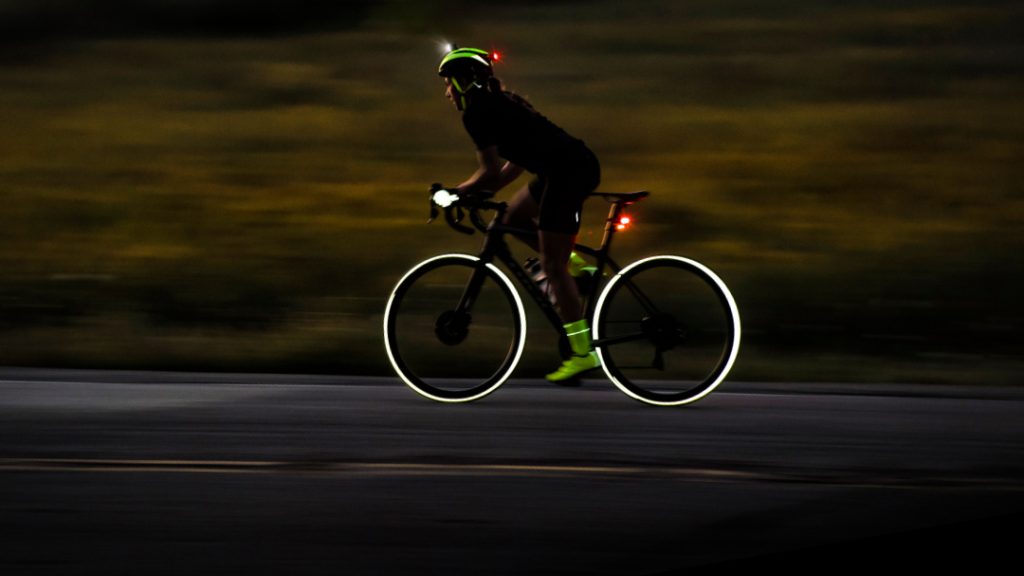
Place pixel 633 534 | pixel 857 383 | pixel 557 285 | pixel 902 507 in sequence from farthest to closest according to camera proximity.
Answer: pixel 857 383 → pixel 557 285 → pixel 902 507 → pixel 633 534

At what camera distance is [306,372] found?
1145cm

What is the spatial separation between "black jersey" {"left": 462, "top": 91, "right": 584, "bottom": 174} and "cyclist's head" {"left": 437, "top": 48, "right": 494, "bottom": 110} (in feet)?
0.20

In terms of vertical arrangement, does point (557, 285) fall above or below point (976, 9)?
below

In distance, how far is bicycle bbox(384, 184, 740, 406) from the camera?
31.4 ft

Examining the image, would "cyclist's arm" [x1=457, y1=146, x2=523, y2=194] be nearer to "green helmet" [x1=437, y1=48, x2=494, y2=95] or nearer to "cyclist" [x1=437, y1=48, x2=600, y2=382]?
"cyclist" [x1=437, y1=48, x2=600, y2=382]

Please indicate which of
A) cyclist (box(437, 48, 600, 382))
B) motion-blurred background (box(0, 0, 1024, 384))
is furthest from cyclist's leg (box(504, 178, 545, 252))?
motion-blurred background (box(0, 0, 1024, 384))

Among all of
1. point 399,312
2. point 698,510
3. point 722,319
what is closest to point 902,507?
point 698,510

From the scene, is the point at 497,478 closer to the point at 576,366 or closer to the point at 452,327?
the point at 452,327

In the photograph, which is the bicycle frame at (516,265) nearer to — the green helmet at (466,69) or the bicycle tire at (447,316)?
the bicycle tire at (447,316)

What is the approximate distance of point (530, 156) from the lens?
376 inches

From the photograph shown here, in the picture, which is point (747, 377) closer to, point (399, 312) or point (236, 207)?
point (399, 312)

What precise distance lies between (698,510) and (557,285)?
2648 millimetres

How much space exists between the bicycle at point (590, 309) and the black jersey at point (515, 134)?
27 centimetres

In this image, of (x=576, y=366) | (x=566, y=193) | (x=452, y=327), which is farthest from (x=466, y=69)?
(x=576, y=366)
